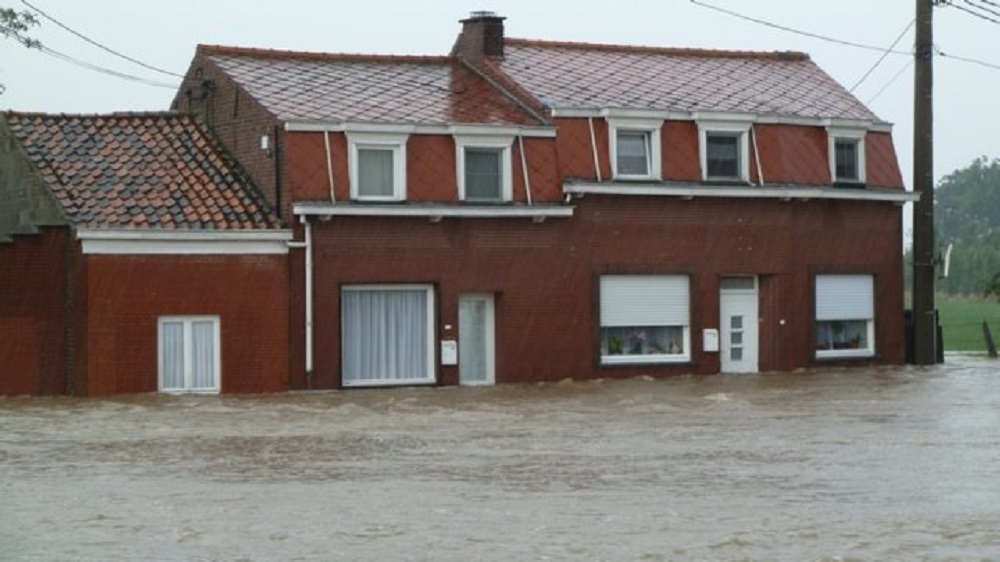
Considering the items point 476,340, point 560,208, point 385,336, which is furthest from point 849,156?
point 385,336

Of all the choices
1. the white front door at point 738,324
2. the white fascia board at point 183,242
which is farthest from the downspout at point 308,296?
the white front door at point 738,324

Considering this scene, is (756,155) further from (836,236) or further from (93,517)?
(93,517)

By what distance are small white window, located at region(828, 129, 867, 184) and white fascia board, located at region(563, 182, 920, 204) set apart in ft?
1.41

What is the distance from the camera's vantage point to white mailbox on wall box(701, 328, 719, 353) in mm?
47188

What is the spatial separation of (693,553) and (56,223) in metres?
→ 24.3

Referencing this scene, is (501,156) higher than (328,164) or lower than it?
higher

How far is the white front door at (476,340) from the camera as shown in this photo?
1754 inches

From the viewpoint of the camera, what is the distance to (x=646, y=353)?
46.7 m

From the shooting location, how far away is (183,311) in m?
40.9

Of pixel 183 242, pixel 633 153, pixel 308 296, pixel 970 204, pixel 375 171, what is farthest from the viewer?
pixel 970 204

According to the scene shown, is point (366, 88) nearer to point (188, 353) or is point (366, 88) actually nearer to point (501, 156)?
point (501, 156)

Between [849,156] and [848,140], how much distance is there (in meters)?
0.40

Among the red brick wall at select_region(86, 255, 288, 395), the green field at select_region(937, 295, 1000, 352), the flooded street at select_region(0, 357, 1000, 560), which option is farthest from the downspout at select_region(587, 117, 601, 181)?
the green field at select_region(937, 295, 1000, 352)

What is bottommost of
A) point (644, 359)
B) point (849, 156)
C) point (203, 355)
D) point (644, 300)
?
point (644, 359)
